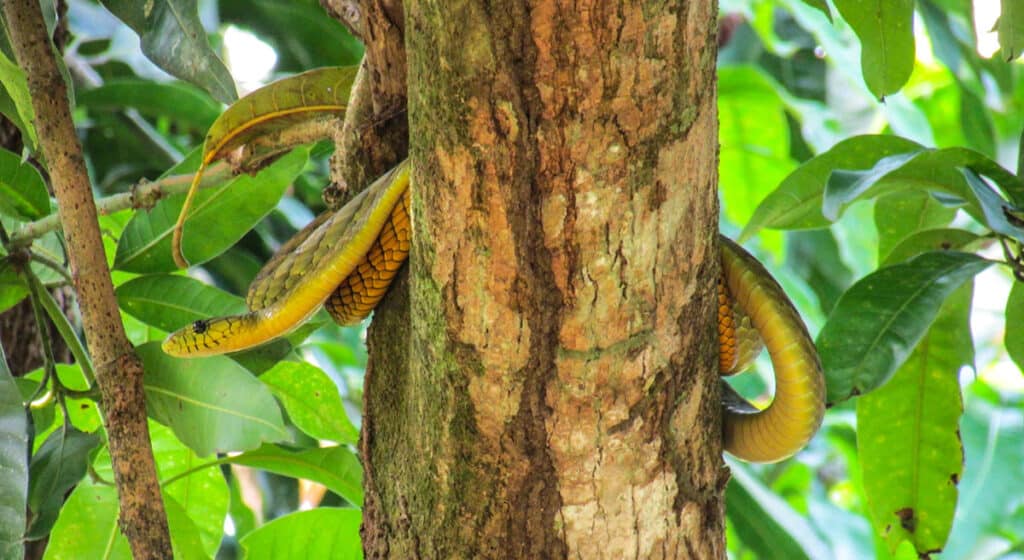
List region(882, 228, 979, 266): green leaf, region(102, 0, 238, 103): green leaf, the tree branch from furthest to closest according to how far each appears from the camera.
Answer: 1. region(882, 228, 979, 266): green leaf
2. region(102, 0, 238, 103): green leaf
3. the tree branch

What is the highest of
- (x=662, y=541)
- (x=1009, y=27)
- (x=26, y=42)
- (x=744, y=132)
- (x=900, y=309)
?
(x=744, y=132)

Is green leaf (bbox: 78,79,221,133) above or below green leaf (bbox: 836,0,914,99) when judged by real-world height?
above

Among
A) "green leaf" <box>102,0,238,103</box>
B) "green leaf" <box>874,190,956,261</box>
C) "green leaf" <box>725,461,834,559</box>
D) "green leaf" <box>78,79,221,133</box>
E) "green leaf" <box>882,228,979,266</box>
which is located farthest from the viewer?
"green leaf" <box>78,79,221,133</box>

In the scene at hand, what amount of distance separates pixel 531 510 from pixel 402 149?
42 cm

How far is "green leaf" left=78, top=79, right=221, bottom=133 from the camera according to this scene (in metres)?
2.23

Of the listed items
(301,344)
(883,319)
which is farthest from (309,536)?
(883,319)

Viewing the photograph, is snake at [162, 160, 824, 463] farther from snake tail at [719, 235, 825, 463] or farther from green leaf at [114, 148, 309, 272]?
green leaf at [114, 148, 309, 272]

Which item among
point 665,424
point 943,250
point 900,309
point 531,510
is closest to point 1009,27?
point 943,250

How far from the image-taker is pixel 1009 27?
4.31ft

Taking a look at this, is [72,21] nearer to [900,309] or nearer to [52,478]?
[52,478]

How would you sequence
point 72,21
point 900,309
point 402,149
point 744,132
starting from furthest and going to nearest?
1. point 744,132
2. point 72,21
3. point 900,309
4. point 402,149

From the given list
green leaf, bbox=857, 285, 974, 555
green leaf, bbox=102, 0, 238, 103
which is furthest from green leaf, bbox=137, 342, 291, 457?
green leaf, bbox=857, 285, 974, 555

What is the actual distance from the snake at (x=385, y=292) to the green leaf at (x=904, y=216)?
42cm

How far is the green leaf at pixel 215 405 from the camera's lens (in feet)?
4.13
